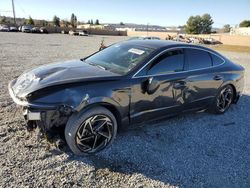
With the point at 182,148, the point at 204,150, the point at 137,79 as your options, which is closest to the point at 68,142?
the point at 137,79

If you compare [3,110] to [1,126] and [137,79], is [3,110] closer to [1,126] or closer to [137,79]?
[1,126]

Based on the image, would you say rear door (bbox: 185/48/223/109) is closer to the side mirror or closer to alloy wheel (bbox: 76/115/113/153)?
the side mirror

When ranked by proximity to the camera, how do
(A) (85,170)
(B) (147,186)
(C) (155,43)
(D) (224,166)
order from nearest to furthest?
1. (B) (147,186)
2. (A) (85,170)
3. (D) (224,166)
4. (C) (155,43)

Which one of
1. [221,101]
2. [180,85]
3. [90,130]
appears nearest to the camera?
[90,130]

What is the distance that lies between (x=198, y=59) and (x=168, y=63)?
91cm

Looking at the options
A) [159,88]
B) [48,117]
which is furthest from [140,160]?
[48,117]

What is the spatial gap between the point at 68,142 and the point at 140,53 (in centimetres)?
187

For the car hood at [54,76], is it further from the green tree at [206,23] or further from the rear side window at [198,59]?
the green tree at [206,23]

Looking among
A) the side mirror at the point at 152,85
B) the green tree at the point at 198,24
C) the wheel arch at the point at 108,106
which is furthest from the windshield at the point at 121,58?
the green tree at the point at 198,24

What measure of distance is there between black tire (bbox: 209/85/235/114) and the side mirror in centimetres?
189

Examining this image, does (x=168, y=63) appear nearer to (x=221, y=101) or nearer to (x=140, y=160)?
(x=140, y=160)

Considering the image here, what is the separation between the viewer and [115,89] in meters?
3.59

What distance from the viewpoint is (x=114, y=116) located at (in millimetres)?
3764

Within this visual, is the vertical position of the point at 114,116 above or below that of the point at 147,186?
above
